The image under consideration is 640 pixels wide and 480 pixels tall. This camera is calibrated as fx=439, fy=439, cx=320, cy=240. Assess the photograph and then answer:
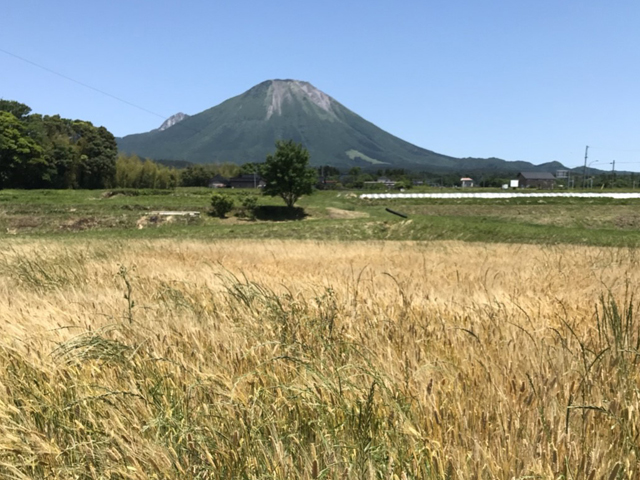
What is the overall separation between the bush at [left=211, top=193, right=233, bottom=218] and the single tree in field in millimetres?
5885

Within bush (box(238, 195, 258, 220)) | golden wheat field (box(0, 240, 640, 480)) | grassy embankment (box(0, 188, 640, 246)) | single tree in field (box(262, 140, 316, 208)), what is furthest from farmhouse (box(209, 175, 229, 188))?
golden wheat field (box(0, 240, 640, 480))

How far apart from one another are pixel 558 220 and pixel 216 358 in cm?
4309

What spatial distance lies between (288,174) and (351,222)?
1588 centimetres

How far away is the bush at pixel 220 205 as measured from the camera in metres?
47.2

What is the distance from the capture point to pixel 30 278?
6.11m

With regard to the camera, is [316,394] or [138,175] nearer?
[316,394]

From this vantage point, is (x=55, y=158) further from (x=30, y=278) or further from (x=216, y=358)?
(x=216, y=358)

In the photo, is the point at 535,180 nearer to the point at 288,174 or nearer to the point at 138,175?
the point at 138,175

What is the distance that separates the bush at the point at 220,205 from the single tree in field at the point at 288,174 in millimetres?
5885

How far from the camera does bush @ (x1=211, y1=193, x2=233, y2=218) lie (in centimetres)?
4719

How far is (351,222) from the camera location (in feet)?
125

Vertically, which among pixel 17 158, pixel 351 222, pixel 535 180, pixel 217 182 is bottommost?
pixel 351 222

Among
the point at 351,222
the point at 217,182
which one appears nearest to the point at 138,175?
the point at 217,182

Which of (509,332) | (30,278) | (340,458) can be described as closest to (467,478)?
(340,458)
